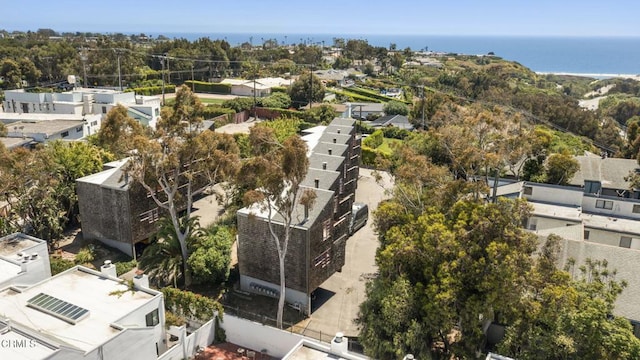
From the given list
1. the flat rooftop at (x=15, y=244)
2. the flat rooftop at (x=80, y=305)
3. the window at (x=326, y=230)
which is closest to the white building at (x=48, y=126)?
the flat rooftop at (x=15, y=244)

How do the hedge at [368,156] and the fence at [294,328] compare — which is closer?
the fence at [294,328]

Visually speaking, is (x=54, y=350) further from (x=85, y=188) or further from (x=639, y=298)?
(x=639, y=298)

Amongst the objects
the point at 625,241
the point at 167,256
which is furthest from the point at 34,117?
the point at 625,241

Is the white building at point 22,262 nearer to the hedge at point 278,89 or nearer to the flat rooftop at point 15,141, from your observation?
the flat rooftop at point 15,141

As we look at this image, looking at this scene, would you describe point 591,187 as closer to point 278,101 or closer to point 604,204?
point 604,204

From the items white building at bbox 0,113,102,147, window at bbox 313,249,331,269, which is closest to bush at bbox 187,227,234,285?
window at bbox 313,249,331,269
